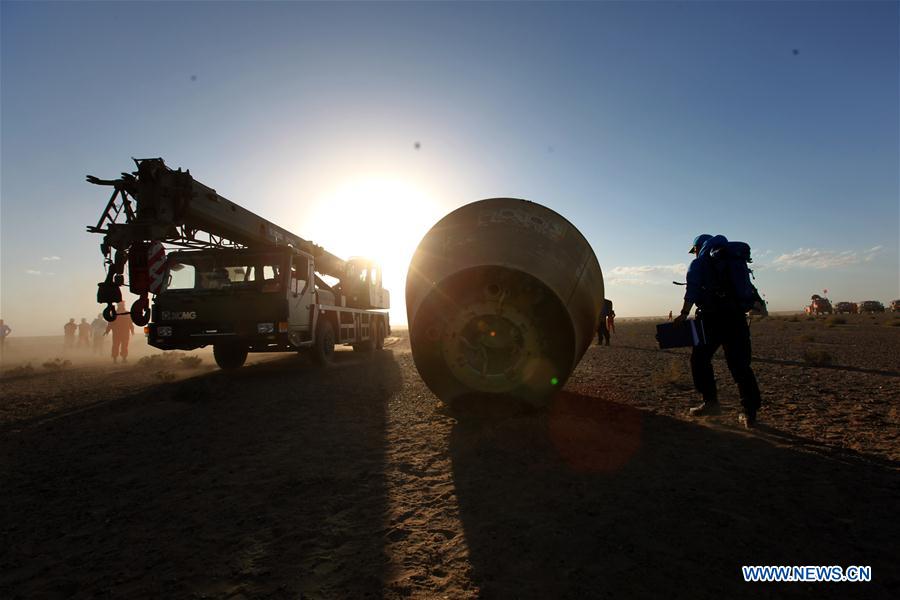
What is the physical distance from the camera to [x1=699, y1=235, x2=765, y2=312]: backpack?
4.35 m

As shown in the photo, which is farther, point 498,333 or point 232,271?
point 232,271

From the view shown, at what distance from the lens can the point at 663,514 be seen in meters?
2.60

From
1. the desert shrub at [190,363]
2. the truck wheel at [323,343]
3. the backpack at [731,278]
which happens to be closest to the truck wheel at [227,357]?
the truck wheel at [323,343]

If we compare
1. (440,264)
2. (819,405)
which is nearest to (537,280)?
(440,264)

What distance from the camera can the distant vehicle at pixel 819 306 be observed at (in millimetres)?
46188

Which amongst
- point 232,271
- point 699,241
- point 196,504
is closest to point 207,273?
point 232,271

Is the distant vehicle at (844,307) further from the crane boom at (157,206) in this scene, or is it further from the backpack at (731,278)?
the crane boom at (157,206)

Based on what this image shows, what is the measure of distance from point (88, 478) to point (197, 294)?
209 inches

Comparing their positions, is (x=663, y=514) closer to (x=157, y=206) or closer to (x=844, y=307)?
(x=157, y=206)

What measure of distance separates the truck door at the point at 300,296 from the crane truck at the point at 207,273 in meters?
0.02

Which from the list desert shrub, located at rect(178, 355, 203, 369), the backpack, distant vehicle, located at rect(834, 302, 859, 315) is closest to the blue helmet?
the backpack

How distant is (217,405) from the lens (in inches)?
240

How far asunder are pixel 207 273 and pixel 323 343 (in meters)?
2.84

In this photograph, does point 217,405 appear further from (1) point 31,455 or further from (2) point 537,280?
(2) point 537,280
